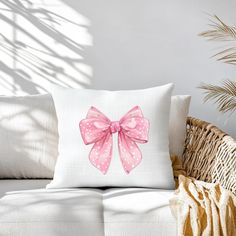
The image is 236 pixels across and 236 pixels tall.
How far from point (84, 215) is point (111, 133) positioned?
549mm

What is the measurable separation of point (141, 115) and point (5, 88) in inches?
37.6

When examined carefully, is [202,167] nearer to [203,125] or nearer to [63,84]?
[203,125]

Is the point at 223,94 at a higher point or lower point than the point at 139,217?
higher

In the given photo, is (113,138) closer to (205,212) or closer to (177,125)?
(177,125)

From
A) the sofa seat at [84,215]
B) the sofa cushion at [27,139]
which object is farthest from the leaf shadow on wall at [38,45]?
the sofa seat at [84,215]

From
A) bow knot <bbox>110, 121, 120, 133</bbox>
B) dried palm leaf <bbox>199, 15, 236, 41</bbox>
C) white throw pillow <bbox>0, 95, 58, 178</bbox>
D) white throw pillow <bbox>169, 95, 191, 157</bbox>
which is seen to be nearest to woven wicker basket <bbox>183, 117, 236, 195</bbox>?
white throw pillow <bbox>169, 95, 191, 157</bbox>

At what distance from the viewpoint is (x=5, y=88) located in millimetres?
3275

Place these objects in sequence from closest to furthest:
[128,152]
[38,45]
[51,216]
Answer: [51,216] → [128,152] → [38,45]

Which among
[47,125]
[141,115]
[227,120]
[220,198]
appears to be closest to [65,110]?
[47,125]

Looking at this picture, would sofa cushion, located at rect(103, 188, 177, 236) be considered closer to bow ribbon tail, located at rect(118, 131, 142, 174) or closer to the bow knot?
bow ribbon tail, located at rect(118, 131, 142, 174)

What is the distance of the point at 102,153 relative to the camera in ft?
8.51

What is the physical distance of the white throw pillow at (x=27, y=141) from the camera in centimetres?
276

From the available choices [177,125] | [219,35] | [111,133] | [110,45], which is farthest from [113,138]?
[219,35]

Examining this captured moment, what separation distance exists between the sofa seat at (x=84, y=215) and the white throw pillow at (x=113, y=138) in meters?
0.20
